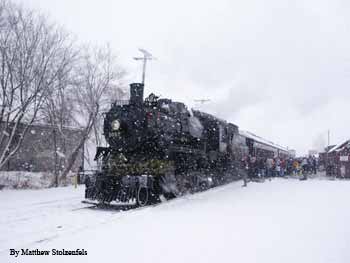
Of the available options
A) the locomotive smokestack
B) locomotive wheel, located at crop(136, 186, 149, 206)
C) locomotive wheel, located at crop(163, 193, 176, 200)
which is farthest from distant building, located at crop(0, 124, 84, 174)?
locomotive wheel, located at crop(136, 186, 149, 206)

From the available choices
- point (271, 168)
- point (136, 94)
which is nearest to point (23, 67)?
point (136, 94)

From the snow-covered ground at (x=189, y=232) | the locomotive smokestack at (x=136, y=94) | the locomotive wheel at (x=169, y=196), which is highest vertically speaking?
the locomotive smokestack at (x=136, y=94)

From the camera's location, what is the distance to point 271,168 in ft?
89.7

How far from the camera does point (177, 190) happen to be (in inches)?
509

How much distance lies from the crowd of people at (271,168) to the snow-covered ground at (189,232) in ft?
29.7

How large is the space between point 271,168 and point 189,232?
2131 centimetres

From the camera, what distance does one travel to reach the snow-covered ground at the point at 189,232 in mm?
5719

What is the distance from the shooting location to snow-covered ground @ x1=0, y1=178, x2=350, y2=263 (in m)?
5.72

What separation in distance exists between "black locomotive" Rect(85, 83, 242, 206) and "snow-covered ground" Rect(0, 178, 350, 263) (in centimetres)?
89

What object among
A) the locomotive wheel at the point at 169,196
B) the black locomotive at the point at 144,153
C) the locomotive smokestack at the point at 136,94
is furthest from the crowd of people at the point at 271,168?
the locomotive smokestack at the point at 136,94

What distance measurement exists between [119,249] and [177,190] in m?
6.97

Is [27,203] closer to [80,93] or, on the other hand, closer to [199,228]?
[199,228]

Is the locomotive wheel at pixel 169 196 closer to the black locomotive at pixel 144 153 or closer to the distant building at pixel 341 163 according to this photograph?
the black locomotive at pixel 144 153

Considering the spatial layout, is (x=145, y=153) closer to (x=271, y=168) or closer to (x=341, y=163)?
(x=271, y=168)
